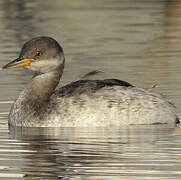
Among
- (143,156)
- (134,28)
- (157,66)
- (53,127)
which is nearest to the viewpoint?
(143,156)

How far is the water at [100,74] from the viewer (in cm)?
1315

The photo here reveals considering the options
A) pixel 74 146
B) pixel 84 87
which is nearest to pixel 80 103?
pixel 84 87

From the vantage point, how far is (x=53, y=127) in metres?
16.2

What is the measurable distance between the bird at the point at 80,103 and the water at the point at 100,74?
0.23 m

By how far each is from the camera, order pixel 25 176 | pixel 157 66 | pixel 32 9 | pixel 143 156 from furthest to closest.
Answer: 1. pixel 32 9
2. pixel 157 66
3. pixel 143 156
4. pixel 25 176

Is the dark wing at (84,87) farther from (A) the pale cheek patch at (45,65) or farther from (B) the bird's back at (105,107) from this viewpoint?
→ (A) the pale cheek patch at (45,65)

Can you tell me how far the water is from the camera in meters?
13.1

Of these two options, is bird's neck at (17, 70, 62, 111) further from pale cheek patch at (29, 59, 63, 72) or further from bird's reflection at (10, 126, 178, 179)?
bird's reflection at (10, 126, 178, 179)

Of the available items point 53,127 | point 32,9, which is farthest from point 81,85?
point 32,9

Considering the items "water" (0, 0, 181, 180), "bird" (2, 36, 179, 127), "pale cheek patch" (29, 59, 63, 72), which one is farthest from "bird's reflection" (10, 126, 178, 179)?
"pale cheek patch" (29, 59, 63, 72)

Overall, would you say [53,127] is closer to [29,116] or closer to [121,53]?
[29,116]

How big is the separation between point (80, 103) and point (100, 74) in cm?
505

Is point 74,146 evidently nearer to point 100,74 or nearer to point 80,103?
point 80,103

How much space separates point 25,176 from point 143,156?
66.2 inches
